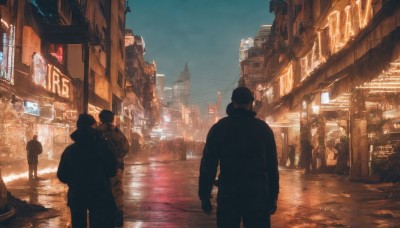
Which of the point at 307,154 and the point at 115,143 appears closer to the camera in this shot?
the point at 115,143

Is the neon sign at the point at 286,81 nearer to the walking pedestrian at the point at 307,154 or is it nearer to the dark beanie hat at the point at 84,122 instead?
the walking pedestrian at the point at 307,154

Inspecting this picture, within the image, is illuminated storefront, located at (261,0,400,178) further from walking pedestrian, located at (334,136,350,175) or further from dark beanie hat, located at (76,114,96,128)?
dark beanie hat, located at (76,114,96,128)

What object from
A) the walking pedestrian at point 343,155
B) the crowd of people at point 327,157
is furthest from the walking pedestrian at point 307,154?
the walking pedestrian at point 343,155

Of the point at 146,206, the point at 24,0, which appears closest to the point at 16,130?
the point at 24,0

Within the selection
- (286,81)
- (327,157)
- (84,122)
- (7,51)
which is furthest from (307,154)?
(84,122)

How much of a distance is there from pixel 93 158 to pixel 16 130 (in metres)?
16.5

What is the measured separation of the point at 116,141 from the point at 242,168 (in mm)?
3979

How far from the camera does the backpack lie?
7.69 metres

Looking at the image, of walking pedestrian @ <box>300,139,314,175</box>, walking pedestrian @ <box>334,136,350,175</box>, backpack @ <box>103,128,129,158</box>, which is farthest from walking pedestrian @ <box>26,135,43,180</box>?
walking pedestrian @ <box>334,136,350,175</box>

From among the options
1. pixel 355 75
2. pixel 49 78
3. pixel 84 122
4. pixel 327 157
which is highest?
pixel 49 78

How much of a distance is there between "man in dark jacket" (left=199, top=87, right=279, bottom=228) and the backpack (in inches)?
142

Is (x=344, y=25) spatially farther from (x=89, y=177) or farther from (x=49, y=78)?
(x=89, y=177)

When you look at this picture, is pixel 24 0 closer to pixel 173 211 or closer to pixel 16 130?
pixel 16 130

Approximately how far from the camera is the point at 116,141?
7.71 meters
